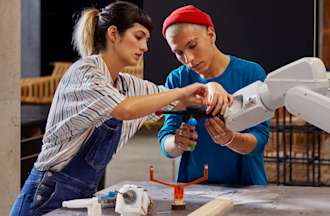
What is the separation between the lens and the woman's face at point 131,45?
2725 millimetres

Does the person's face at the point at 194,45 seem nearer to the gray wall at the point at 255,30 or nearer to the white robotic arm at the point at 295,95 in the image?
the white robotic arm at the point at 295,95

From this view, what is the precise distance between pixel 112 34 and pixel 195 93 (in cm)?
39

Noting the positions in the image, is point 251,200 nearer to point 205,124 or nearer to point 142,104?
point 205,124

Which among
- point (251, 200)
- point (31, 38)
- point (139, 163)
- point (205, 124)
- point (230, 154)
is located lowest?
point (139, 163)

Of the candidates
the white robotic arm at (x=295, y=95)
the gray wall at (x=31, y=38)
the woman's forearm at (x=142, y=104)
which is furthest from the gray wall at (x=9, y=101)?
the gray wall at (x=31, y=38)

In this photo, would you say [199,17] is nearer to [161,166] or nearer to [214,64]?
[214,64]

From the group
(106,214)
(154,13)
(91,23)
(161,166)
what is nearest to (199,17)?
(91,23)

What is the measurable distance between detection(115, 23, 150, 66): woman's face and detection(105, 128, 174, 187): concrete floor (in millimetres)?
4938

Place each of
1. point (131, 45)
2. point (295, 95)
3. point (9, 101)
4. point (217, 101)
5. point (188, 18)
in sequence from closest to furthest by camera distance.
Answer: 1. point (295, 95)
2. point (217, 101)
3. point (131, 45)
4. point (188, 18)
5. point (9, 101)

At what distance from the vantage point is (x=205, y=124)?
2.93 metres

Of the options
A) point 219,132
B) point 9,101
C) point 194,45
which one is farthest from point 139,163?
point 219,132

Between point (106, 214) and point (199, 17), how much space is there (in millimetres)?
946

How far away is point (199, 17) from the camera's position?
3.00 meters

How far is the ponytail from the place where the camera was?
2.84 metres
